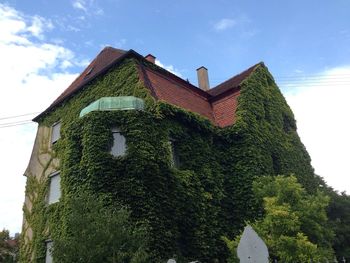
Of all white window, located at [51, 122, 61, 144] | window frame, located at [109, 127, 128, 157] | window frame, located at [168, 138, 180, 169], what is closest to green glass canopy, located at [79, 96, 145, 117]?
window frame, located at [109, 127, 128, 157]

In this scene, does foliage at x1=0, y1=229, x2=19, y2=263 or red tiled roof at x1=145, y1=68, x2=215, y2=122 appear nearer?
red tiled roof at x1=145, y1=68, x2=215, y2=122

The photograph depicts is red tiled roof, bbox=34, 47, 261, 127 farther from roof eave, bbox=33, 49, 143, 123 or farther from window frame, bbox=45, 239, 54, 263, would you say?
window frame, bbox=45, 239, 54, 263

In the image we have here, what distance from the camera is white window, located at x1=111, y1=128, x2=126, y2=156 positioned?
15.8 meters

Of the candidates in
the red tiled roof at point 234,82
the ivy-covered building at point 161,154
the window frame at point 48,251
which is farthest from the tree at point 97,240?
the red tiled roof at point 234,82

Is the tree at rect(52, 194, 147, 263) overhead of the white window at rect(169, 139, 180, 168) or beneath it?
beneath

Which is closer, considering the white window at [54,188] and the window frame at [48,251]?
the window frame at [48,251]

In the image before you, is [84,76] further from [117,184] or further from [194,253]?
[194,253]

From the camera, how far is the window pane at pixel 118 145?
1584 cm

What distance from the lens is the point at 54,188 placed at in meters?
19.6

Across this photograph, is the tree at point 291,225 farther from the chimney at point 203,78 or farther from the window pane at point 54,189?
the chimney at point 203,78

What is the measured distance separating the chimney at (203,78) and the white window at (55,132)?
10429 mm

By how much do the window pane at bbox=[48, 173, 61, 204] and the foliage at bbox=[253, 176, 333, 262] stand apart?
9.92 metres

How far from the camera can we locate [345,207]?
83.5 ft

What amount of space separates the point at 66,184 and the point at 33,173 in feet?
21.0
